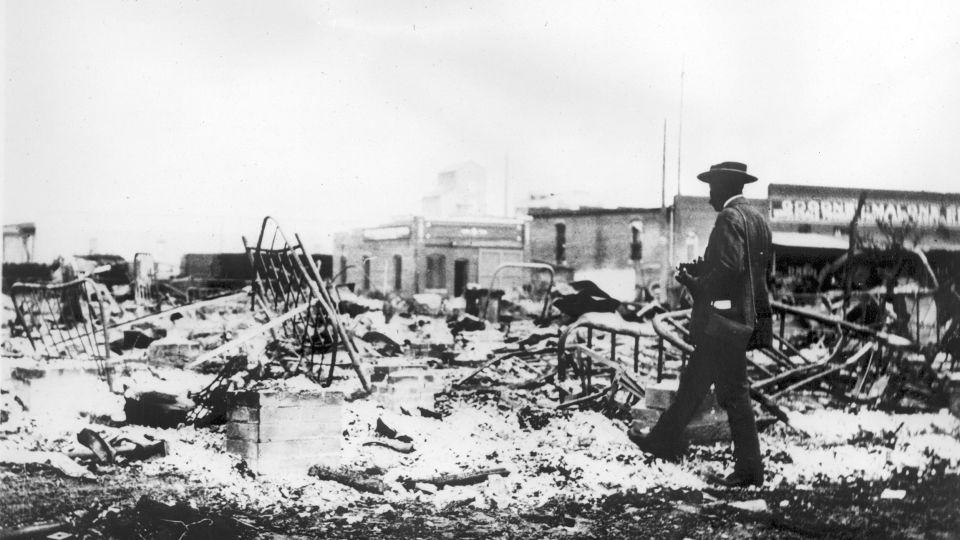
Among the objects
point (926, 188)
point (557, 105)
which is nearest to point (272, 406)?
point (557, 105)

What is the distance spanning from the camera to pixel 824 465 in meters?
3.84

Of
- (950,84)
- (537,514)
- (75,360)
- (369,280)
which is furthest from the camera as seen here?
(369,280)

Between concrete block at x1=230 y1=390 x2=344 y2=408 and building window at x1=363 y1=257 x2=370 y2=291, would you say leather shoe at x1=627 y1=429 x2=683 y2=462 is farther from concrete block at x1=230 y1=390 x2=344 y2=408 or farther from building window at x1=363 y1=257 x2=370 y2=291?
building window at x1=363 y1=257 x2=370 y2=291

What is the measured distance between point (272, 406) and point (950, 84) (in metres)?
4.65

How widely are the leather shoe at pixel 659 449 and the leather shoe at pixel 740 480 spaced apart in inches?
9.9

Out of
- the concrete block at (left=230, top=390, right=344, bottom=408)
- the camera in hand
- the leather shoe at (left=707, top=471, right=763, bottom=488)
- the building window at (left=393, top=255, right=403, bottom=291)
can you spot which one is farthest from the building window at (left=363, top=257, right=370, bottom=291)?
the leather shoe at (left=707, top=471, right=763, bottom=488)

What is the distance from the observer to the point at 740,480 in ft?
11.6

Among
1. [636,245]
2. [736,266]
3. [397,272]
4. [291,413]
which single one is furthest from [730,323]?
[397,272]

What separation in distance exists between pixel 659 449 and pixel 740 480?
458mm

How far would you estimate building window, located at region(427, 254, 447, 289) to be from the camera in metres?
14.3

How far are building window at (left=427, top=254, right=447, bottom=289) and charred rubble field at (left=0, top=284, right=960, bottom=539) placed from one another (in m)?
9.29

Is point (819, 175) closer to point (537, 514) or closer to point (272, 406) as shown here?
point (537, 514)

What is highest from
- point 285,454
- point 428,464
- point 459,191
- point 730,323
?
point 459,191

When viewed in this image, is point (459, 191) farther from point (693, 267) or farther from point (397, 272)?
point (397, 272)
